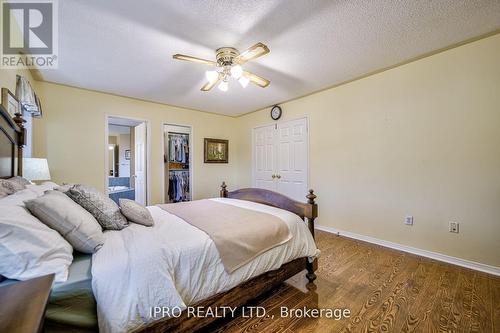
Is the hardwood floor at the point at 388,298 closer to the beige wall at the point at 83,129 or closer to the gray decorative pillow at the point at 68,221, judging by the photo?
the gray decorative pillow at the point at 68,221

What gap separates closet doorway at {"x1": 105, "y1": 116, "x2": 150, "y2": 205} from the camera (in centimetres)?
401

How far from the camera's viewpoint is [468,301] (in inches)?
65.9

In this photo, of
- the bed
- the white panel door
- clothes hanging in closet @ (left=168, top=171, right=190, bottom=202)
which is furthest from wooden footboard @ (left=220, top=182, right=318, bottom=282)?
the white panel door

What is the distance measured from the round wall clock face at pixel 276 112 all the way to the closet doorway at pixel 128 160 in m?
2.53

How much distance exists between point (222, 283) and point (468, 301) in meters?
1.99

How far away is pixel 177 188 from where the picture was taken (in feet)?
14.7

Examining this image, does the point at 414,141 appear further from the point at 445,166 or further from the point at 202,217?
the point at 202,217

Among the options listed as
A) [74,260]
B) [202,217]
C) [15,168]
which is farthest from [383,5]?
[15,168]

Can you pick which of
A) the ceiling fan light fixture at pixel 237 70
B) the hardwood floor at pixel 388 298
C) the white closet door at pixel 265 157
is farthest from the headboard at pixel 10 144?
the white closet door at pixel 265 157

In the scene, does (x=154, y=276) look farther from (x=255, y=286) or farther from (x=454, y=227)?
(x=454, y=227)

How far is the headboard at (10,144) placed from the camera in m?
1.53

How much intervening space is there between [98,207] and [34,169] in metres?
1.38

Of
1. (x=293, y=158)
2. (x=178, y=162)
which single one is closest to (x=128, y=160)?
(x=178, y=162)

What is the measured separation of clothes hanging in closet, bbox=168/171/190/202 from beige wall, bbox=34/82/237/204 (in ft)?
1.00
